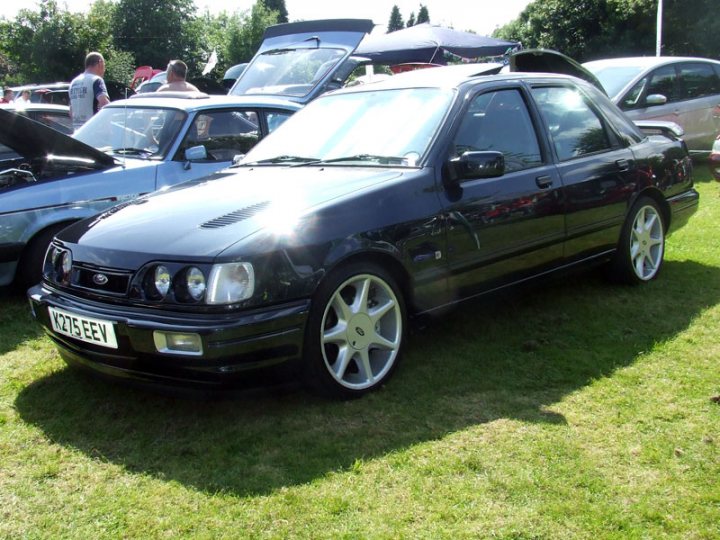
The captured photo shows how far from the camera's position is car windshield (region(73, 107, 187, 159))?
5.90 m

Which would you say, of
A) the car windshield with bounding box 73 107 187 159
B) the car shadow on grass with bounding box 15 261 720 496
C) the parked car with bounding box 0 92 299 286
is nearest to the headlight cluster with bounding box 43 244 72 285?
the car shadow on grass with bounding box 15 261 720 496

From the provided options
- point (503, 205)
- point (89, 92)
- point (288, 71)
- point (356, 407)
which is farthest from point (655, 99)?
point (356, 407)

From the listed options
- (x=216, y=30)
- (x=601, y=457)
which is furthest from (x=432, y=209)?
(x=216, y=30)

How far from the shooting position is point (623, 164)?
16.4ft

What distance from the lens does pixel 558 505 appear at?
2574mm

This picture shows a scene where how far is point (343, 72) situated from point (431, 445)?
579 centimetres

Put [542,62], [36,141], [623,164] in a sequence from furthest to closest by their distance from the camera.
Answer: [542,62], [36,141], [623,164]

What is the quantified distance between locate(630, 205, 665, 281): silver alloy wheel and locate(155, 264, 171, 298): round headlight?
11.0 feet

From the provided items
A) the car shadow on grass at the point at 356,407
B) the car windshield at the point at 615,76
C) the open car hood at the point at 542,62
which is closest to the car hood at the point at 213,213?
the car shadow on grass at the point at 356,407

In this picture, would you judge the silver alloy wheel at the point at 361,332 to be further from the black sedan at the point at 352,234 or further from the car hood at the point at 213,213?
the car hood at the point at 213,213

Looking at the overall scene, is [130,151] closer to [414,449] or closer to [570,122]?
[570,122]

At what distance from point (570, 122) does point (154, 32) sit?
56.0 m

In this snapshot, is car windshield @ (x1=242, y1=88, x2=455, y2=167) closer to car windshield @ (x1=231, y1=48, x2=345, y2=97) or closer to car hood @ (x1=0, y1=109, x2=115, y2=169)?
car hood @ (x1=0, y1=109, x2=115, y2=169)

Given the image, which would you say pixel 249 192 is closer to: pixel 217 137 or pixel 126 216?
pixel 126 216
